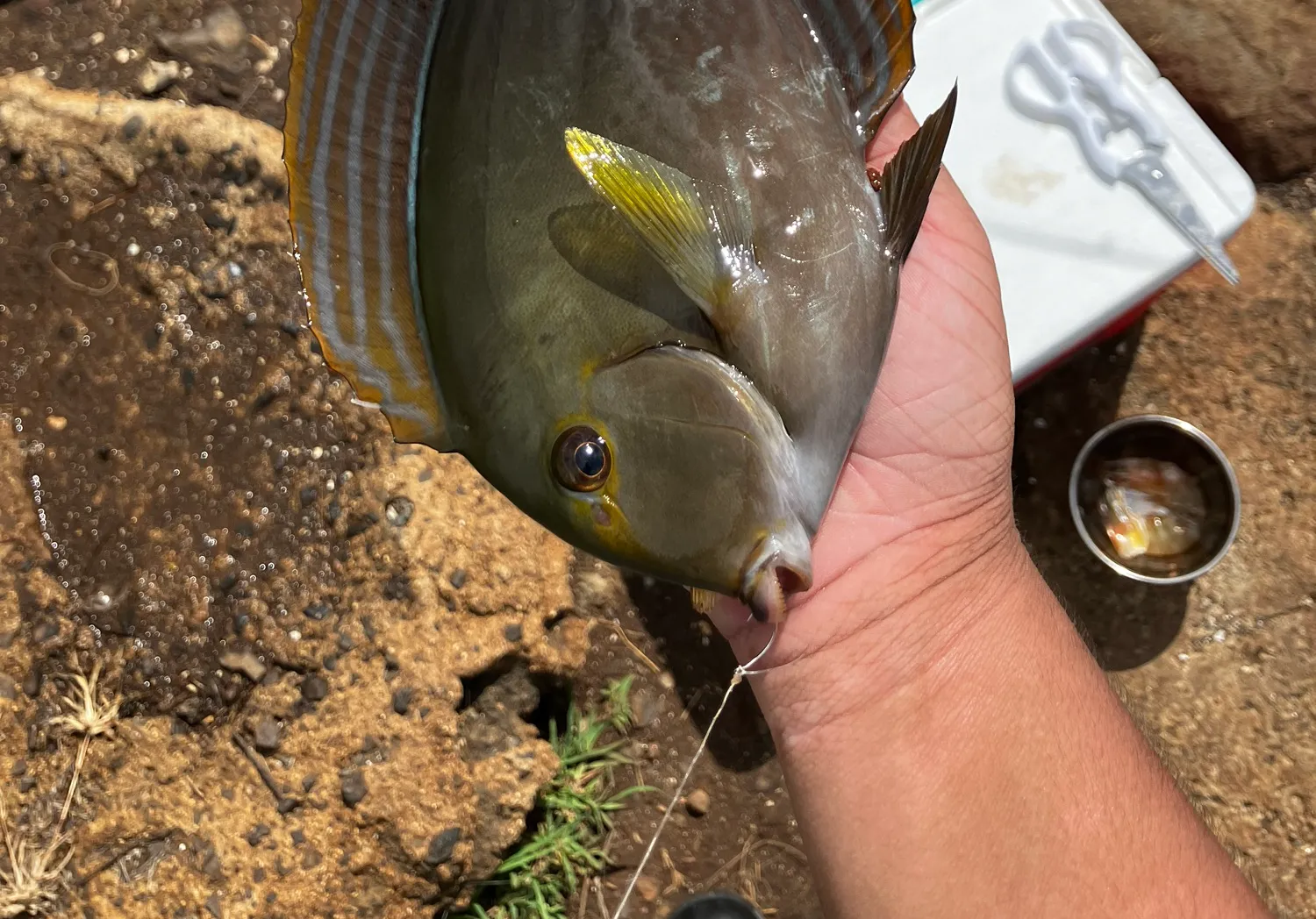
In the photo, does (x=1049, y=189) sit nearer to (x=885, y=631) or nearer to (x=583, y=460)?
(x=885, y=631)

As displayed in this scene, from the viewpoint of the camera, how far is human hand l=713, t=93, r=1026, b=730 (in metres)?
2.41

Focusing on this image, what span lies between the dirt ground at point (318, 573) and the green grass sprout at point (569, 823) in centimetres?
10

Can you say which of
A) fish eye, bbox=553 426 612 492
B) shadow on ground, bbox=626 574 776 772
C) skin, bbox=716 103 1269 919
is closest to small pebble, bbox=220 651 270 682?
shadow on ground, bbox=626 574 776 772

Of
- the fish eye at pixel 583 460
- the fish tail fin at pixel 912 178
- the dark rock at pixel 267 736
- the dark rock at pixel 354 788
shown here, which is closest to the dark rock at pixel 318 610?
the dark rock at pixel 267 736

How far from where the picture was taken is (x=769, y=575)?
1.72 metres

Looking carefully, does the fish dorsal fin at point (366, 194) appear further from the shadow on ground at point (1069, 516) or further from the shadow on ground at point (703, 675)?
the shadow on ground at point (1069, 516)

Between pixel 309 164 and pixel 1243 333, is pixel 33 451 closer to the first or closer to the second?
pixel 309 164

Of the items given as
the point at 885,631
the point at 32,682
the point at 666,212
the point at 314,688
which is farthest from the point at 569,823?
the point at 666,212

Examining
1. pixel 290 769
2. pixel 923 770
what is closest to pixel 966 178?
pixel 923 770

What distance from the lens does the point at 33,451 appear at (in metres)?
3.26

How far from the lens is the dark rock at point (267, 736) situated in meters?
3.05

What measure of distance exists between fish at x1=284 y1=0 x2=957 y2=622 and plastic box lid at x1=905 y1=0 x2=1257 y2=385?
1.44 m

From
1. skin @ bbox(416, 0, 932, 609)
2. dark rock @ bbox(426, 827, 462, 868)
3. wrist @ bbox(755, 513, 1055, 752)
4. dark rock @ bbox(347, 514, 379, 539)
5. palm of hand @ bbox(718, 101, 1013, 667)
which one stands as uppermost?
skin @ bbox(416, 0, 932, 609)

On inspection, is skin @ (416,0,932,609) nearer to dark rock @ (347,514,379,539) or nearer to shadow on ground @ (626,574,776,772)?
dark rock @ (347,514,379,539)
